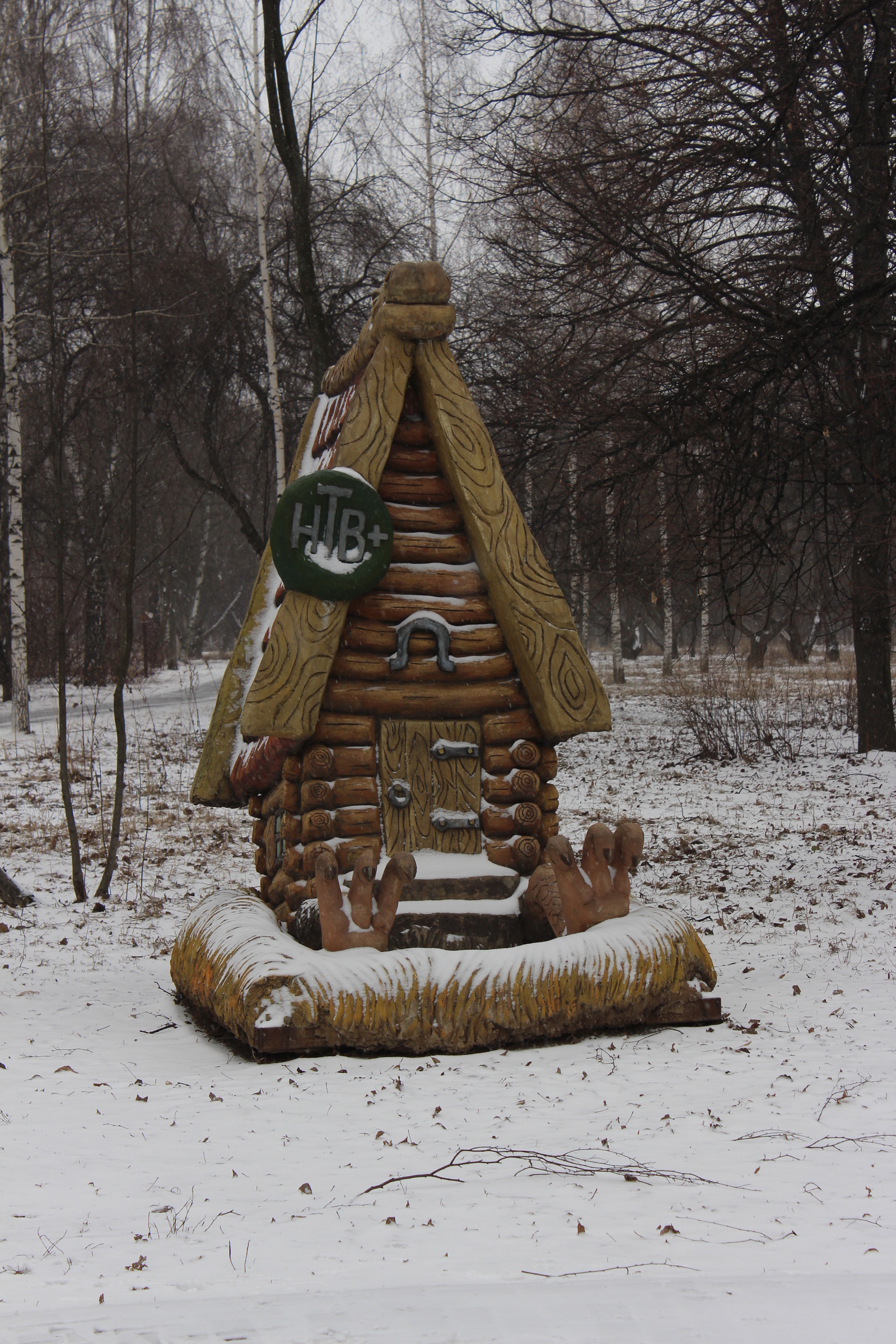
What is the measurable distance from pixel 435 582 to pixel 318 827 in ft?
4.02

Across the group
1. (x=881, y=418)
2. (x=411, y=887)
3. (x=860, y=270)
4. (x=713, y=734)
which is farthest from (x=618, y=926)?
(x=713, y=734)

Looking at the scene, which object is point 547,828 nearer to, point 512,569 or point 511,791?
point 511,791

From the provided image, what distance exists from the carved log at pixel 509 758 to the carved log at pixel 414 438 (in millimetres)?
1350

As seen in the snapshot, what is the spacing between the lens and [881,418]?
9039 mm

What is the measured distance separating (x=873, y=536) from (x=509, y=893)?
5291mm

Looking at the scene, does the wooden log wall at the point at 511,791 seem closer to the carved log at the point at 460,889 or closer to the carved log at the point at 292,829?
the carved log at the point at 460,889

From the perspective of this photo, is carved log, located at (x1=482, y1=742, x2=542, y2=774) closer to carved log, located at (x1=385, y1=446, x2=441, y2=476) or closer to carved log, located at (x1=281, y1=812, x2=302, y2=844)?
carved log, located at (x1=281, y1=812, x2=302, y2=844)

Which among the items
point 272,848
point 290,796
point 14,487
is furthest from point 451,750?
point 14,487

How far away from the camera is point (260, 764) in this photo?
5.42 metres

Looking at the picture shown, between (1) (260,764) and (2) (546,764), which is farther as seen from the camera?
(1) (260,764)

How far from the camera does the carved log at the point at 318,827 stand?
494 cm

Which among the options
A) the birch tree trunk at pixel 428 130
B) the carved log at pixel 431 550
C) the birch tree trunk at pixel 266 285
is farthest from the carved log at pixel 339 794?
the birch tree trunk at pixel 428 130

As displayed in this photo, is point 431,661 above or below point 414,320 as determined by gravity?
below

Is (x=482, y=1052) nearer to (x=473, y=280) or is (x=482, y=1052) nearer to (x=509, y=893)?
(x=509, y=893)
